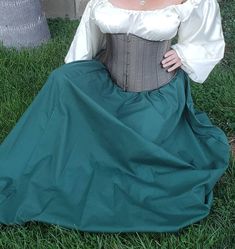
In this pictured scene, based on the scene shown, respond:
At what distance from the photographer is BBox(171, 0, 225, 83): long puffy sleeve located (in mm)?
2598

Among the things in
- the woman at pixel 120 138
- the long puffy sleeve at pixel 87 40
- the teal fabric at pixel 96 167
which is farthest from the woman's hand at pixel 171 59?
the long puffy sleeve at pixel 87 40

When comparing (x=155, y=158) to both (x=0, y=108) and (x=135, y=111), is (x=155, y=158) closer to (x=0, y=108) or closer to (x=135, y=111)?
(x=135, y=111)

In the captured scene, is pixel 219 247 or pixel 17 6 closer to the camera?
pixel 219 247

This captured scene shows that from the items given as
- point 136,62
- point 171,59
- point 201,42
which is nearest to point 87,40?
point 136,62

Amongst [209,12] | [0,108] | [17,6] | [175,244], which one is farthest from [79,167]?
[17,6]

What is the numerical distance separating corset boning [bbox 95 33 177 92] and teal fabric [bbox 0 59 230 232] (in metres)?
0.09

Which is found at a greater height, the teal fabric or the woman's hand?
the woman's hand

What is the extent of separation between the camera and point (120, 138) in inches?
99.1

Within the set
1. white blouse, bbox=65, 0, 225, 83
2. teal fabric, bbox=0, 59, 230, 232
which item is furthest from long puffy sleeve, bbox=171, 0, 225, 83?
teal fabric, bbox=0, 59, 230, 232

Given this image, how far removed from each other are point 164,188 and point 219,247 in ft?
1.13

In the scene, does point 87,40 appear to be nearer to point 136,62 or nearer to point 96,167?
point 136,62

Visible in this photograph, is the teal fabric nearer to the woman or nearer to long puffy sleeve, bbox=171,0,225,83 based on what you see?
the woman

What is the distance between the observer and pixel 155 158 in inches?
99.7

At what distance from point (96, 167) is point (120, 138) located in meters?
0.17
